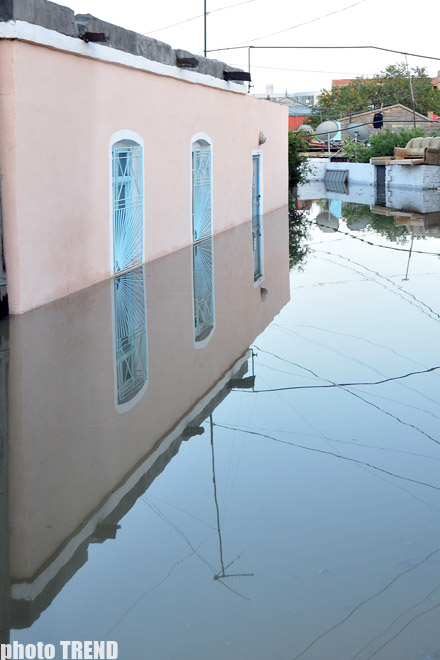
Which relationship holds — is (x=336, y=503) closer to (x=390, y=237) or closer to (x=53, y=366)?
(x=53, y=366)

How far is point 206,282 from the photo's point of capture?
11680 mm

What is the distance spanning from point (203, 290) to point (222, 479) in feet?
20.4

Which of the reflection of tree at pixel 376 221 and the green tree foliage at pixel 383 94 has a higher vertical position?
the green tree foliage at pixel 383 94

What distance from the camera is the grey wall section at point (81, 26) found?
8883 millimetres

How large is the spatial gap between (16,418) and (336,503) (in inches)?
95.3

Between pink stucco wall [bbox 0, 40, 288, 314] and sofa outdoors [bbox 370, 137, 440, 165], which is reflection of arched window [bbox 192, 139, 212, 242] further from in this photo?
sofa outdoors [bbox 370, 137, 440, 165]

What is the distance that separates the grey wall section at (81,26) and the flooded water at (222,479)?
304 centimetres

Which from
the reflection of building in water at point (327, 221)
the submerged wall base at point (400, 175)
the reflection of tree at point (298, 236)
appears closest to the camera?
the reflection of tree at point (298, 236)

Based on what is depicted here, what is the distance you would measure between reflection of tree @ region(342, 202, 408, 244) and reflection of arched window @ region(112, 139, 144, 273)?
6.45 m

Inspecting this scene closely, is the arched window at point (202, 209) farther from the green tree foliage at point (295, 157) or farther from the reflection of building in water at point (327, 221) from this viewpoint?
the green tree foliage at point (295, 157)

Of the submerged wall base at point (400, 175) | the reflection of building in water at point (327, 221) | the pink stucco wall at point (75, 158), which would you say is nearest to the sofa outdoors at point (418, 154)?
the submerged wall base at point (400, 175)

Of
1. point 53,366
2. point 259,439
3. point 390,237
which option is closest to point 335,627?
point 259,439

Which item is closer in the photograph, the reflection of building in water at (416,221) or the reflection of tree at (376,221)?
the reflection of tree at (376,221)

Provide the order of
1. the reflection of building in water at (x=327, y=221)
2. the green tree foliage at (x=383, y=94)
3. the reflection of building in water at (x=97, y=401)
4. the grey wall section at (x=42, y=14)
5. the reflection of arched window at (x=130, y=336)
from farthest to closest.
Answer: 1. the green tree foliage at (x=383, y=94)
2. the reflection of building in water at (x=327, y=221)
3. the grey wall section at (x=42, y=14)
4. the reflection of arched window at (x=130, y=336)
5. the reflection of building in water at (x=97, y=401)
